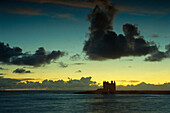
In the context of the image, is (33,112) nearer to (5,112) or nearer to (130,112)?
(5,112)

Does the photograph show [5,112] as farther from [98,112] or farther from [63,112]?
[98,112]

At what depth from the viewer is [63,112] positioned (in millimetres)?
84000

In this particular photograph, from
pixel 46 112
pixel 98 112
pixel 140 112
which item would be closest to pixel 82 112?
pixel 98 112

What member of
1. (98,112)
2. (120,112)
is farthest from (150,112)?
(98,112)

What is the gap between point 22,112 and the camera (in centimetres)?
8431

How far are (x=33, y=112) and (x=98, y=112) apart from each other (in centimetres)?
2464

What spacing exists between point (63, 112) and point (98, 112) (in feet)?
43.7

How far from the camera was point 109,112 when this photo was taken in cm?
8212

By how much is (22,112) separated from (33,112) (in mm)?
4455

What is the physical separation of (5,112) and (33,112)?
443 inches

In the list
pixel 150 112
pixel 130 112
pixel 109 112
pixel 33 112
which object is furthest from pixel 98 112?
pixel 33 112

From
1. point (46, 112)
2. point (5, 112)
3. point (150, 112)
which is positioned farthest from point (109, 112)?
point (5, 112)

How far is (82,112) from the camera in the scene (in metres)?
83.2

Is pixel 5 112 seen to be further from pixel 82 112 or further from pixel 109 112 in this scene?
pixel 109 112
